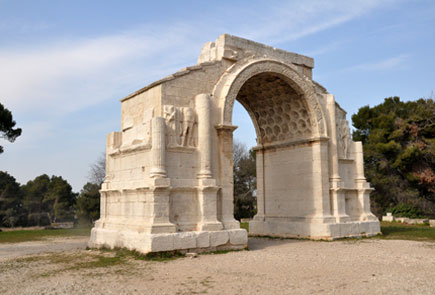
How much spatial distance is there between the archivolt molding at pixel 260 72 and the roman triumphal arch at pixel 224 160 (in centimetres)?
4

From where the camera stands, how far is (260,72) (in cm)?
1328

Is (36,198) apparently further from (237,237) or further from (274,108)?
(237,237)

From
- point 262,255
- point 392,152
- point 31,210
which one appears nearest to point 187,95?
point 262,255

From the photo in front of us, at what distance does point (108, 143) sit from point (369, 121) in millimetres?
22825

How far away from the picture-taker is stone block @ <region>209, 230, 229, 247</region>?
10930 millimetres

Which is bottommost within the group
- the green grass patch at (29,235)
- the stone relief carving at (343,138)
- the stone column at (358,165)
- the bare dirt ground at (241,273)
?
the green grass patch at (29,235)

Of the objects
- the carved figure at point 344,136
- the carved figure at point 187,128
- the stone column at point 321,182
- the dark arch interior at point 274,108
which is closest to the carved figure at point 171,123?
the carved figure at point 187,128

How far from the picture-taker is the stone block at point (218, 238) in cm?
1093

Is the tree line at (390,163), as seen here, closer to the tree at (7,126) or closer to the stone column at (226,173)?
the tree at (7,126)

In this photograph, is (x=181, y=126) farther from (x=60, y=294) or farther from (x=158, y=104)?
(x=60, y=294)

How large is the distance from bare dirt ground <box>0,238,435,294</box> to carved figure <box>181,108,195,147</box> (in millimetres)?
3227

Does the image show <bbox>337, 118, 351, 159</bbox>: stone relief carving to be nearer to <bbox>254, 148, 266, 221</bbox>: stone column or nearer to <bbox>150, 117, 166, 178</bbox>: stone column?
<bbox>254, 148, 266, 221</bbox>: stone column

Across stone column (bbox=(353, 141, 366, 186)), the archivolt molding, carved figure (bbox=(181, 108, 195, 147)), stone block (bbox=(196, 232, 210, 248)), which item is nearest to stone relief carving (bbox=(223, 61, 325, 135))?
the archivolt molding

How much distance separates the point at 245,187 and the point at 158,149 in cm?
2531
